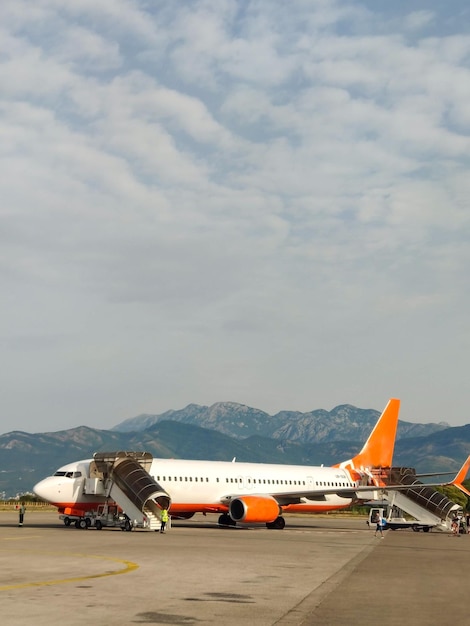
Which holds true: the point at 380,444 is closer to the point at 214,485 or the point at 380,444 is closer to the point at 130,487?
the point at 214,485

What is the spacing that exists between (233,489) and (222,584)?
38.0 meters

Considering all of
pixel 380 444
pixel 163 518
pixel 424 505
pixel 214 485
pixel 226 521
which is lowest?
pixel 226 521

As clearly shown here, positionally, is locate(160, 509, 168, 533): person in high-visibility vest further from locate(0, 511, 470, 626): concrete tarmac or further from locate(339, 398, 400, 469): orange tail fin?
locate(339, 398, 400, 469): orange tail fin

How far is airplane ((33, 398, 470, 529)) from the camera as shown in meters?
50.3

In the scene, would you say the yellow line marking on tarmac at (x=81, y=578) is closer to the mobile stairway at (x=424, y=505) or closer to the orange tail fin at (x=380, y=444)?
the mobile stairway at (x=424, y=505)

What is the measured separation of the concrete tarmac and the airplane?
47.5 ft

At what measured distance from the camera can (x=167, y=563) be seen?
26.1 meters

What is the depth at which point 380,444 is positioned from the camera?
250 feet

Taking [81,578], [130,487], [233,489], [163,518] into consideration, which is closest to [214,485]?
[233,489]

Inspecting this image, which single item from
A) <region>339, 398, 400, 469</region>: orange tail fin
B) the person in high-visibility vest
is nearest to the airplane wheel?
the person in high-visibility vest

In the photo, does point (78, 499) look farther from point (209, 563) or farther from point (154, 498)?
point (209, 563)

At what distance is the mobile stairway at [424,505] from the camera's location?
5966 cm

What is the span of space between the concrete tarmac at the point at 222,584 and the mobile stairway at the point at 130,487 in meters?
10.5

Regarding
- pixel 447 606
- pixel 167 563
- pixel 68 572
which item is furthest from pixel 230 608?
pixel 167 563
